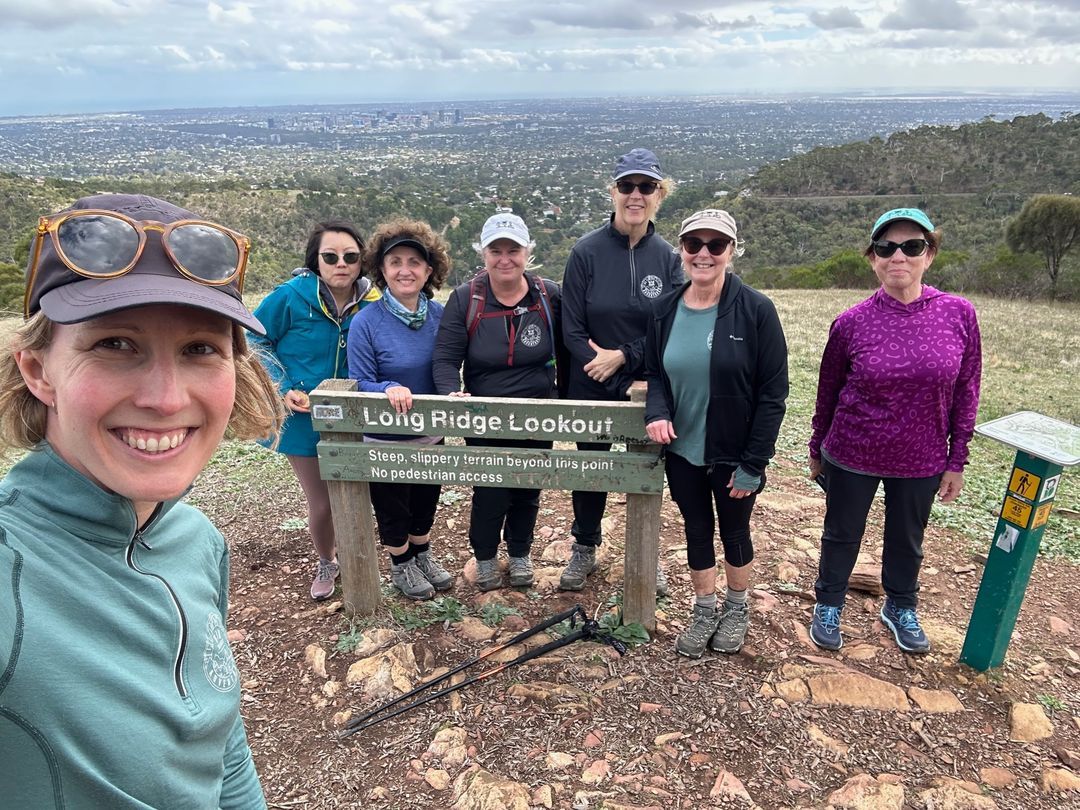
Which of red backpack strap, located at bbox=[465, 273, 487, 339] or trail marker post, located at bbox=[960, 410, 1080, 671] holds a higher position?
red backpack strap, located at bbox=[465, 273, 487, 339]

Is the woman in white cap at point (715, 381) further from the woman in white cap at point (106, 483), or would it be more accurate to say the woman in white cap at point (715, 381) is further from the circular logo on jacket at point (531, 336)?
the woman in white cap at point (106, 483)

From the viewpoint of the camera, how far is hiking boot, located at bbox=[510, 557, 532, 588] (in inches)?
169

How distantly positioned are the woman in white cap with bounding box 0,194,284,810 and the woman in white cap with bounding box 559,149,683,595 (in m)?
2.61

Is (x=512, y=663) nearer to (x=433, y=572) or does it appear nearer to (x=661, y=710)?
(x=661, y=710)

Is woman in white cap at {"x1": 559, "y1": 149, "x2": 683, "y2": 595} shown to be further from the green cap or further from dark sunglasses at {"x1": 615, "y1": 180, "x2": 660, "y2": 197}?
the green cap

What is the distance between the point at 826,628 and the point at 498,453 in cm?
207

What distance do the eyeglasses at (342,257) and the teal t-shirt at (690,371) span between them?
176 cm

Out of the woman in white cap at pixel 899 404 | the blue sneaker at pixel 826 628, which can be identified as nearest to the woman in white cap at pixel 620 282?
the woman in white cap at pixel 899 404

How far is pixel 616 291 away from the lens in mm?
3732

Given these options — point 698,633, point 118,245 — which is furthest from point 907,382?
point 118,245

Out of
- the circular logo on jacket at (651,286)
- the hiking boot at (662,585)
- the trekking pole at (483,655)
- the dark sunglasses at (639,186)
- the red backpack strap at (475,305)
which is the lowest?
the hiking boot at (662,585)

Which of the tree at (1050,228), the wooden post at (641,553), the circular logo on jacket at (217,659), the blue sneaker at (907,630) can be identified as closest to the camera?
the circular logo on jacket at (217,659)

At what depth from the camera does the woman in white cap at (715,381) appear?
3168 millimetres

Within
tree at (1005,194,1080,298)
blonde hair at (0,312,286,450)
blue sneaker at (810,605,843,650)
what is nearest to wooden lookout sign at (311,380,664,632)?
blue sneaker at (810,605,843,650)
